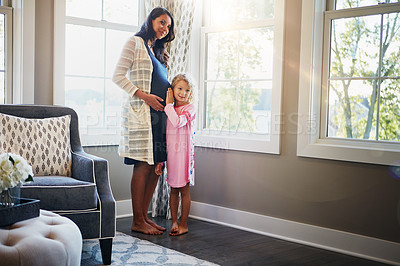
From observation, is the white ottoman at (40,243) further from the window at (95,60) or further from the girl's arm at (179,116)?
the window at (95,60)

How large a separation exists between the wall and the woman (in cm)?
57

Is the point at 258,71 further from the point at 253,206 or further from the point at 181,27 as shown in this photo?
the point at 253,206

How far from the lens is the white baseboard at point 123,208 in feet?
13.9

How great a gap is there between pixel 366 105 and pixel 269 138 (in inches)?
34.9

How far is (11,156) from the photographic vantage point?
2.16 metres

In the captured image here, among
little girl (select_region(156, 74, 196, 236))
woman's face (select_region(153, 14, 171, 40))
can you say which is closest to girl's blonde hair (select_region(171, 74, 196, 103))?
little girl (select_region(156, 74, 196, 236))

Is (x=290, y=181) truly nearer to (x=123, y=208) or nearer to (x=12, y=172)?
(x=123, y=208)

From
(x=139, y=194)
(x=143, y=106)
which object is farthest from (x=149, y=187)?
(x=143, y=106)

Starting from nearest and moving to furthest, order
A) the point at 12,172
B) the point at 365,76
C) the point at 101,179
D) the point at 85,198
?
the point at 12,172
the point at 85,198
the point at 101,179
the point at 365,76

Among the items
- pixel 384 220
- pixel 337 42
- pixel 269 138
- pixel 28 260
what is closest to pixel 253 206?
pixel 269 138

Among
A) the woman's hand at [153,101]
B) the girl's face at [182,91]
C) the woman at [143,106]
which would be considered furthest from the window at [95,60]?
the girl's face at [182,91]

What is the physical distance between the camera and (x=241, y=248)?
131 inches

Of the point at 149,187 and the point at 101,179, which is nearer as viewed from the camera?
the point at 101,179

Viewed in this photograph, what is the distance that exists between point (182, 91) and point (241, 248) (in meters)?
1.29
